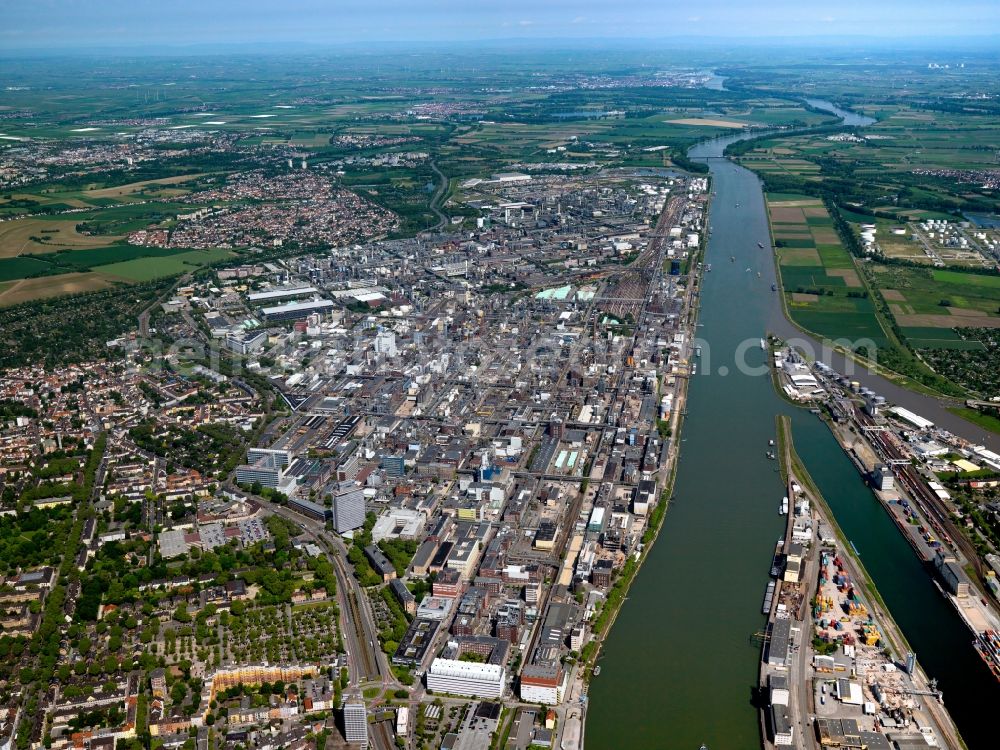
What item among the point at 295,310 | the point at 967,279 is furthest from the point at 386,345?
the point at 967,279

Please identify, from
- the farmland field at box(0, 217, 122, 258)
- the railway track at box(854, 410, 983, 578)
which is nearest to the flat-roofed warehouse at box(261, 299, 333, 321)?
the farmland field at box(0, 217, 122, 258)

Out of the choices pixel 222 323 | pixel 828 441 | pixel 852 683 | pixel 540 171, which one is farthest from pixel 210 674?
pixel 540 171

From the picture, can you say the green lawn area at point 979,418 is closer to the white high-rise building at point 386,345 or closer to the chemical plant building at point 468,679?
the chemical plant building at point 468,679

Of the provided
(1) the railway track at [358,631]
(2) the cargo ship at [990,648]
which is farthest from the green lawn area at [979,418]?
(1) the railway track at [358,631]

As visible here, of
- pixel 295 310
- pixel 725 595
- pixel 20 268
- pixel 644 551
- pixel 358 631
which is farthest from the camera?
pixel 20 268

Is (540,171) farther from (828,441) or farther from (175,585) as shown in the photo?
(175,585)

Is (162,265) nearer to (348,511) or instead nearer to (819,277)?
(348,511)
